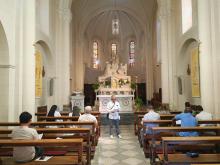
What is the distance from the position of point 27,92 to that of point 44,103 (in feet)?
18.9

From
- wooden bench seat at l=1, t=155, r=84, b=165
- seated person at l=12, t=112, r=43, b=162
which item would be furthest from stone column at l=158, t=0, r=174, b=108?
seated person at l=12, t=112, r=43, b=162

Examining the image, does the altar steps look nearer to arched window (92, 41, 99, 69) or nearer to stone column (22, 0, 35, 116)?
stone column (22, 0, 35, 116)

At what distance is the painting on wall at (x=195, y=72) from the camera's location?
12498 millimetres

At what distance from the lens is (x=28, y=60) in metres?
9.19

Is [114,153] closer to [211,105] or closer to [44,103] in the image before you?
[211,105]

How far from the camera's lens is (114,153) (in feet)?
24.7

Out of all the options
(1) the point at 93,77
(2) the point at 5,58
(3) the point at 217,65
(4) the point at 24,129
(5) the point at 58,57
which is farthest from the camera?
(1) the point at 93,77

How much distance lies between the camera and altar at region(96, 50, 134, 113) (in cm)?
1633

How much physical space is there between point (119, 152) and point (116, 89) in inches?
414

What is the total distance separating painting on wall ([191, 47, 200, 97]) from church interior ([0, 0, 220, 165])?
51mm

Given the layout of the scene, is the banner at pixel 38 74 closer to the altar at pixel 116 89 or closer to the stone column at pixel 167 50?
the altar at pixel 116 89

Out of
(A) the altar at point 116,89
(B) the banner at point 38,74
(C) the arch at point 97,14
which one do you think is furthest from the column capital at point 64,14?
(C) the arch at point 97,14

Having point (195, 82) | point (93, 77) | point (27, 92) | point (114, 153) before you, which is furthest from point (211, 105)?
point (93, 77)

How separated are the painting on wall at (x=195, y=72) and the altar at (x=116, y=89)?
473 centimetres
